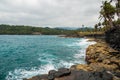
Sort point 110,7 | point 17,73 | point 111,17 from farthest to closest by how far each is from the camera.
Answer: point 111,17 < point 110,7 < point 17,73

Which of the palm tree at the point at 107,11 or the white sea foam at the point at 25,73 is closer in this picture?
the white sea foam at the point at 25,73

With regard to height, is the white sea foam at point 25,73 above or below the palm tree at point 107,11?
below

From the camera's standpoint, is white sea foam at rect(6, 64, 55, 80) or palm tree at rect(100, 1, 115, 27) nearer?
white sea foam at rect(6, 64, 55, 80)

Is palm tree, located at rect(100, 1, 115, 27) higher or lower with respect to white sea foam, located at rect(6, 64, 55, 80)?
higher

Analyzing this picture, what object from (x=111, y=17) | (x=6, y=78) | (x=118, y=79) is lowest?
(x=6, y=78)

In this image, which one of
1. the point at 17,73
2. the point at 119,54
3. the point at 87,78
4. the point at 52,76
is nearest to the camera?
the point at 87,78

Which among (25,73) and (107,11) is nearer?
(25,73)

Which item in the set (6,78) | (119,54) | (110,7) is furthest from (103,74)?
(110,7)

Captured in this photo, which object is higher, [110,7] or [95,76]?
[110,7]

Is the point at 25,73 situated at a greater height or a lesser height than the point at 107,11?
lesser

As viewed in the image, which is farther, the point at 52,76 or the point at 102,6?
the point at 102,6

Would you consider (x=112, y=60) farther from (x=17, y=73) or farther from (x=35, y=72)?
(x=17, y=73)

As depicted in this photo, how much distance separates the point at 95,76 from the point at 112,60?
13389 mm

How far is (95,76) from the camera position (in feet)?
69.7
